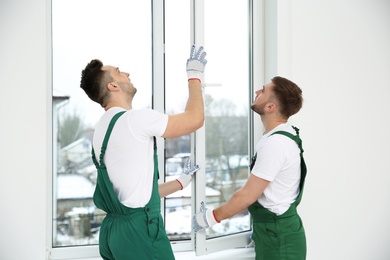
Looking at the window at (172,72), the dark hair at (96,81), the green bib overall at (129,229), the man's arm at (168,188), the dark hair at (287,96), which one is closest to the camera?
the green bib overall at (129,229)

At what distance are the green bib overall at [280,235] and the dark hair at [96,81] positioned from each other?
2.60 ft

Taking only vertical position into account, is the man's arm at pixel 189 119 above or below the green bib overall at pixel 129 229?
above

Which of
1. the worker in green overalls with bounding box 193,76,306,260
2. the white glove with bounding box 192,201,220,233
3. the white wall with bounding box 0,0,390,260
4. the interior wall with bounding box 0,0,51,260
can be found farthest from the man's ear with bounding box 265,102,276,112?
the interior wall with bounding box 0,0,51,260

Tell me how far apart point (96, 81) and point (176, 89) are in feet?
2.25

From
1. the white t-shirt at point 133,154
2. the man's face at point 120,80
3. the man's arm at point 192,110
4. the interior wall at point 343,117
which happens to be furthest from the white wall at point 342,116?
the man's arm at point 192,110

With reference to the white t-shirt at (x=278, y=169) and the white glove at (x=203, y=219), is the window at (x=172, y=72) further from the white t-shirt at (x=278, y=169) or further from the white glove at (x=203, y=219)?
the white t-shirt at (x=278, y=169)

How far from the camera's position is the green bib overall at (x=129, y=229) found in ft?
5.22

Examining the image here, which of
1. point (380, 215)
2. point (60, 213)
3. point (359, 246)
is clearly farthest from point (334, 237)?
point (60, 213)

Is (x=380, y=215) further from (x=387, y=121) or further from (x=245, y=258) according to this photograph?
(x=245, y=258)

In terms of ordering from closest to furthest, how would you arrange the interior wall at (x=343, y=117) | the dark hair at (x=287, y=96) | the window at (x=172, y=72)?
the dark hair at (x=287, y=96)
the window at (x=172, y=72)
the interior wall at (x=343, y=117)

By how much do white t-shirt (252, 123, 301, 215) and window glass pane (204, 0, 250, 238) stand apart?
1.88 ft

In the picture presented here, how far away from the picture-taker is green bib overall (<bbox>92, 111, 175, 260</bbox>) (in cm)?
159

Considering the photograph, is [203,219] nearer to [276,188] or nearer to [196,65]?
[276,188]

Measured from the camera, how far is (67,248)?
2.15 meters
